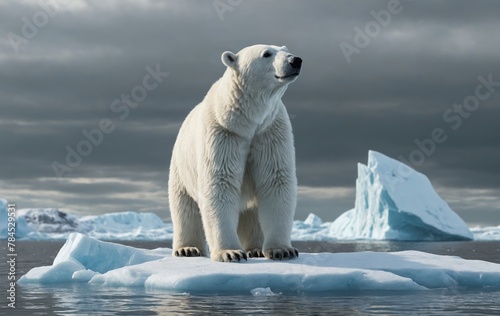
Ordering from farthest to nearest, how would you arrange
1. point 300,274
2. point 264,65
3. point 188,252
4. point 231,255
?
point 188,252, point 231,255, point 264,65, point 300,274

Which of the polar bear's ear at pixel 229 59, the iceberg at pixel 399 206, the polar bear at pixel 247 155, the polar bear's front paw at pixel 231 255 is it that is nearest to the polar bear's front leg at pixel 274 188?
the polar bear at pixel 247 155

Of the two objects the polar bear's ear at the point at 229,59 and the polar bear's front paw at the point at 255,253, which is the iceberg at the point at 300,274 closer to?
the polar bear's front paw at the point at 255,253

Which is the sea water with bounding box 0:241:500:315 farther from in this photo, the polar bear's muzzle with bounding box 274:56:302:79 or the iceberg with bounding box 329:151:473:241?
the iceberg with bounding box 329:151:473:241

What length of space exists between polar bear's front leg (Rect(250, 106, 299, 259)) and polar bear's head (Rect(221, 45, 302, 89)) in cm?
85

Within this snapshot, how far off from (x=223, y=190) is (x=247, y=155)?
27.0 inches

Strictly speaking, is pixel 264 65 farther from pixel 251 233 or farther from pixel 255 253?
pixel 255 253

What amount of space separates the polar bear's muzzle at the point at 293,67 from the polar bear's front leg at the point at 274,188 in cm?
113

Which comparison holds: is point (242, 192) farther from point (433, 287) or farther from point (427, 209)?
point (427, 209)

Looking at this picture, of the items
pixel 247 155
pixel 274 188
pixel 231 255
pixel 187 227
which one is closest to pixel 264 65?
pixel 247 155

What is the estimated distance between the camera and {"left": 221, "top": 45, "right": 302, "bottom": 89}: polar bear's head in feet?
31.4

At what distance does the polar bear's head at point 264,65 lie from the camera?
31.4ft

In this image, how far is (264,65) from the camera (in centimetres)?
991

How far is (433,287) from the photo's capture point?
412 inches

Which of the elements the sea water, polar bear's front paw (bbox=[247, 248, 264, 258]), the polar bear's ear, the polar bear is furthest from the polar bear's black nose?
polar bear's front paw (bbox=[247, 248, 264, 258])
